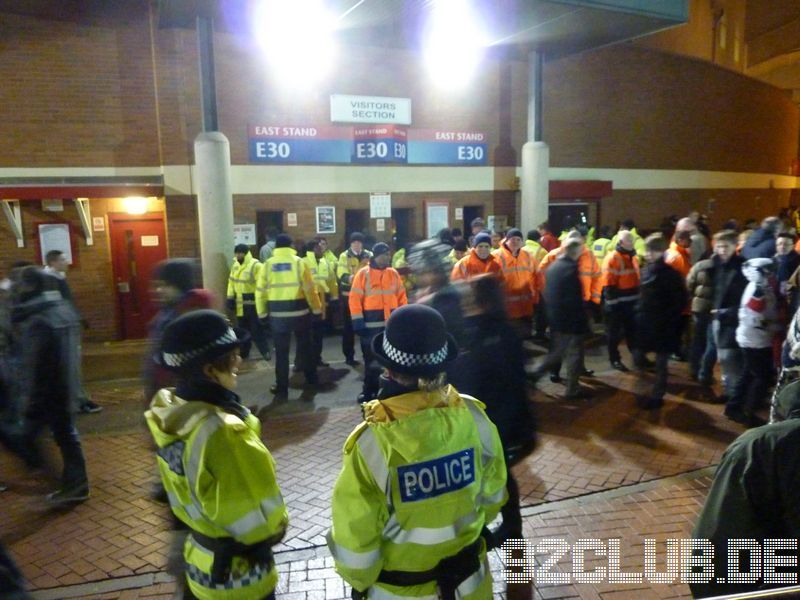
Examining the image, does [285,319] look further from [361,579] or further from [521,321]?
[361,579]

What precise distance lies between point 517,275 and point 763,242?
3515 millimetres

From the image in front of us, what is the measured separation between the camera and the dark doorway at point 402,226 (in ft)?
45.5

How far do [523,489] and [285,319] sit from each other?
366 cm

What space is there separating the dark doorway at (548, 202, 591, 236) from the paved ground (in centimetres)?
837

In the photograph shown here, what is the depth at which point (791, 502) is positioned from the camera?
1.94m

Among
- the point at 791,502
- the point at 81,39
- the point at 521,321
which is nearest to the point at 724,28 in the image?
the point at 521,321

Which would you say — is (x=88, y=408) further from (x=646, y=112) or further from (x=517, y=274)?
(x=646, y=112)

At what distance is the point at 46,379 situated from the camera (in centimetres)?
494

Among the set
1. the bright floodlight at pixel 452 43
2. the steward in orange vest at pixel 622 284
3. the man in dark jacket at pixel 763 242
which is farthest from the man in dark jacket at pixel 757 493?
the bright floodlight at pixel 452 43

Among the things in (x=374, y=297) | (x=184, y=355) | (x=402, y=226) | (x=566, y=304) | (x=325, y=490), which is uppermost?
(x=402, y=226)

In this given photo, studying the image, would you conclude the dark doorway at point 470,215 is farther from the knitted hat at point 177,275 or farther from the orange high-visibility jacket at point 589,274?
the knitted hat at point 177,275

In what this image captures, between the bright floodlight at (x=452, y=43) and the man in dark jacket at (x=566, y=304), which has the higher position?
the bright floodlight at (x=452, y=43)

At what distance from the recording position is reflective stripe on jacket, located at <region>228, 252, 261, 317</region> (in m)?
9.72

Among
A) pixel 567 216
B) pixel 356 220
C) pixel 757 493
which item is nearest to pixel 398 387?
pixel 757 493
